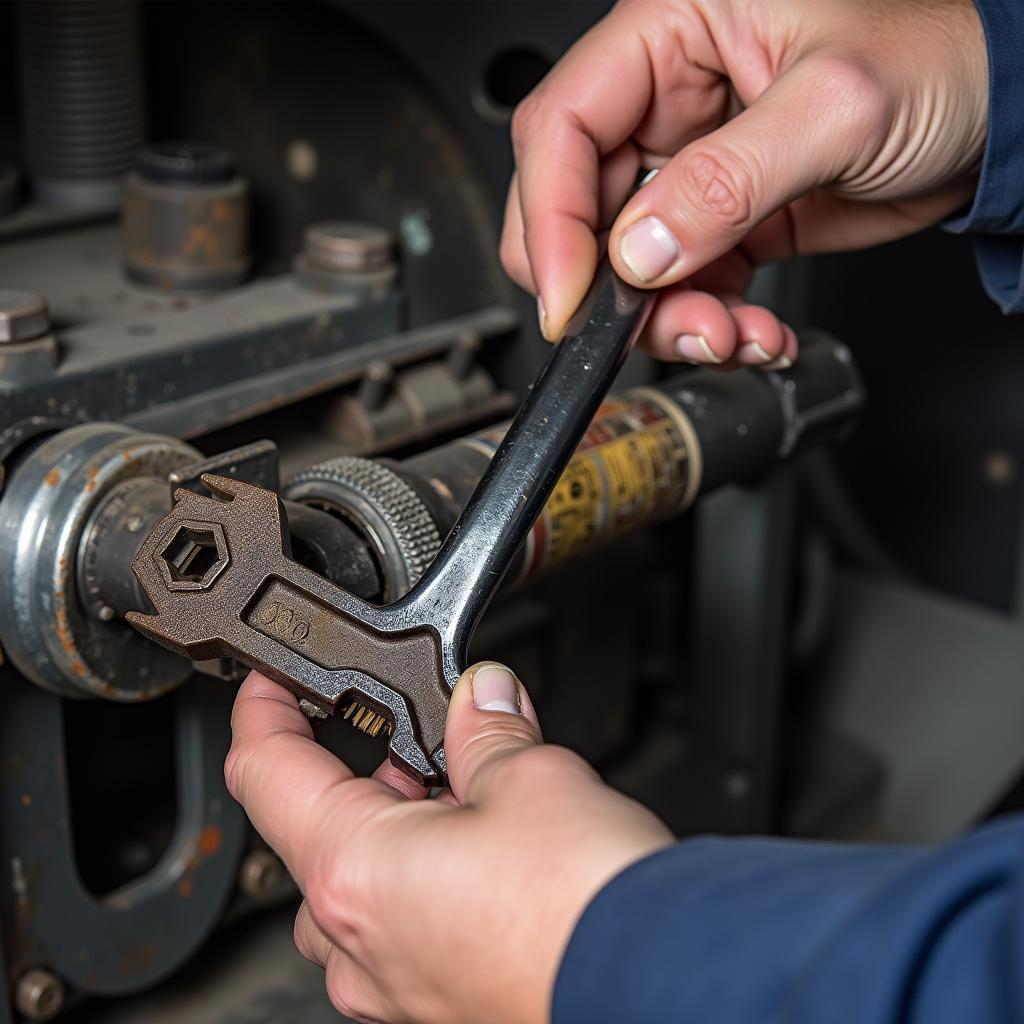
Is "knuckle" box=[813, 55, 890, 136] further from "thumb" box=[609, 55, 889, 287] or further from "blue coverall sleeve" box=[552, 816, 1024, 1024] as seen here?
"blue coverall sleeve" box=[552, 816, 1024, 1024]

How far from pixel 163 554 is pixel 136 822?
1.38 ft

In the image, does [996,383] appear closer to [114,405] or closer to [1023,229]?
[1023,229]

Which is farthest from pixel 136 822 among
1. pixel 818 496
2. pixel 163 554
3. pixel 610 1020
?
pixel 818 496

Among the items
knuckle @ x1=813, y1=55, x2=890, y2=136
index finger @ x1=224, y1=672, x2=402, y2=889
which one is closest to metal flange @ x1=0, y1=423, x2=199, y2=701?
index finger @ x1=224, y1=672, x2=402, y2=889

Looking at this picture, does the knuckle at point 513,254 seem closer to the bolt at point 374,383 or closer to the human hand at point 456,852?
the bolt at point 374,383

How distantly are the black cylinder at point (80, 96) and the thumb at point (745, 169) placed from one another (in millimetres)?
448

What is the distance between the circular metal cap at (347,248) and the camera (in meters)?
0.87

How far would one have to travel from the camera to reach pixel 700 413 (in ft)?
2.63

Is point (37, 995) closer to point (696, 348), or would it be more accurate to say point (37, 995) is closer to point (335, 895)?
point (335, 895)

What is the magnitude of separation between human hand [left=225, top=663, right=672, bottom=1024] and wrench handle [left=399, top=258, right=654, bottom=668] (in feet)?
0.11

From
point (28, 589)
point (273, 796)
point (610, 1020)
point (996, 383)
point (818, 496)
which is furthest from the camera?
point (818, 496)

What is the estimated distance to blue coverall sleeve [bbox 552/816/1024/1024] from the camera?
355 millimetres

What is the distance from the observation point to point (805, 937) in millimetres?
385

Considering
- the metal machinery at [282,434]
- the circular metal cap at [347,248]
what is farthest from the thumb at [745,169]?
the circular metal cap at [347,248]
